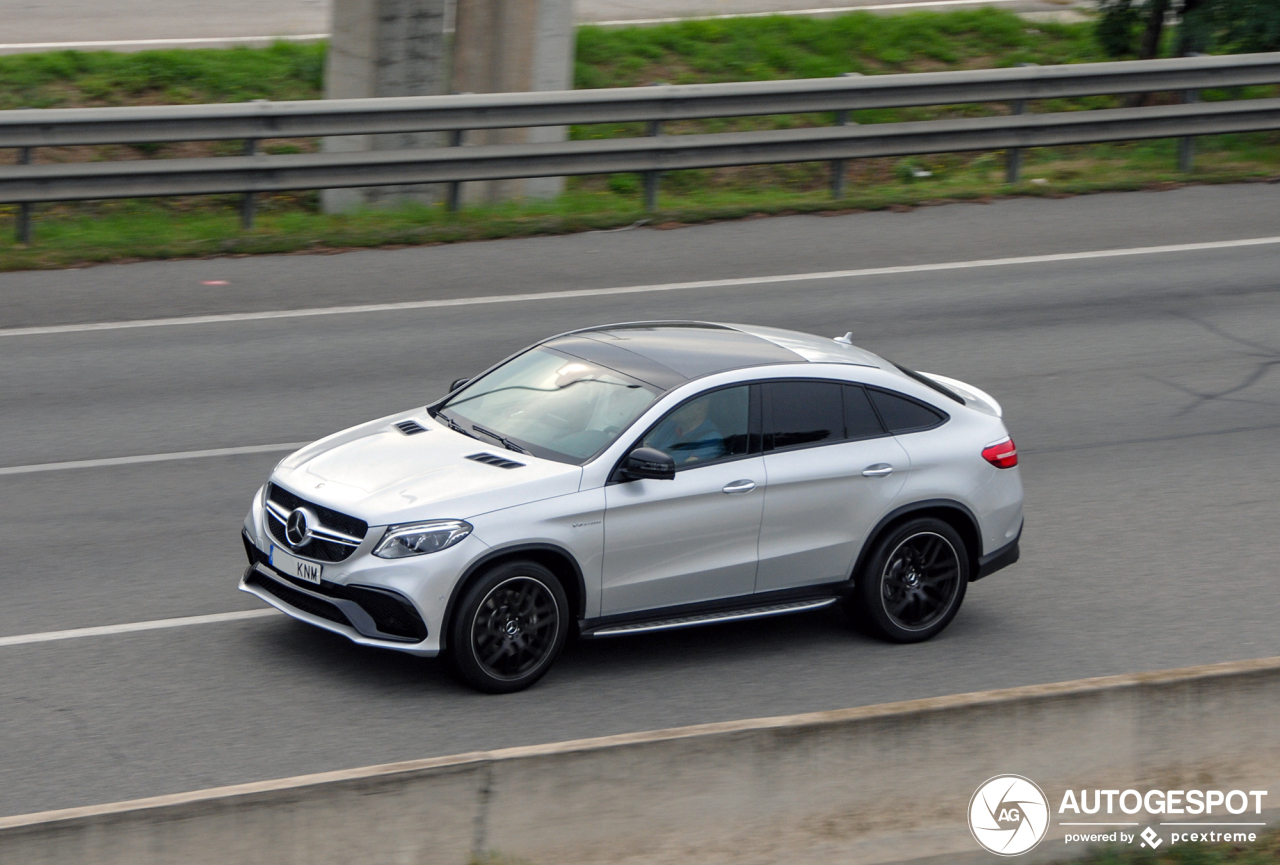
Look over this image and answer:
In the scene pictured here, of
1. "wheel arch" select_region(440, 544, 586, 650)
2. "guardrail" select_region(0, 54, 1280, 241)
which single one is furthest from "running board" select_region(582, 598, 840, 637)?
"guardrail" select_region(0, 54, 1280, 241)

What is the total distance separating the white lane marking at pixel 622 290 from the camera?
1307 centimetres

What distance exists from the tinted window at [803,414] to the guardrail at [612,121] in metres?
8.47

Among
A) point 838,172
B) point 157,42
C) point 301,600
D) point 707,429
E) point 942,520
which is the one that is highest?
point 157,42

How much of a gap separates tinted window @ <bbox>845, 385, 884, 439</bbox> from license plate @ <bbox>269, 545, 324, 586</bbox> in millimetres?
2822

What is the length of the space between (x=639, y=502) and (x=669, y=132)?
13533 mm

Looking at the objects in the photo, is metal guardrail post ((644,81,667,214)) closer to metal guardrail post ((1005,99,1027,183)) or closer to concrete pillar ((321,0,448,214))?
concrete pillar ((321,0,448,214))

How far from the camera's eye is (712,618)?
7.79 meters

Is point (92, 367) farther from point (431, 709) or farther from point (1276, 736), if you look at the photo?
point (1276, 736)

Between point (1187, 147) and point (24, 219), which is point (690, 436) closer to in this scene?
point (24, 219)

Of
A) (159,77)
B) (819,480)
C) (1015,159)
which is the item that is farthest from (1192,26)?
(819,480)

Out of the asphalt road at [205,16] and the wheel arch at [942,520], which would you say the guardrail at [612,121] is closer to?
the asphalt road at [205,16]

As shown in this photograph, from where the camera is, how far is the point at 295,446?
10.7 meters

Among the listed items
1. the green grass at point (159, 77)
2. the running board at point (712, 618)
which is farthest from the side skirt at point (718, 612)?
the green grass at point (159, 77)

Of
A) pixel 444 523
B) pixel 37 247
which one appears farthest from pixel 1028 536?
pixel 37 247
